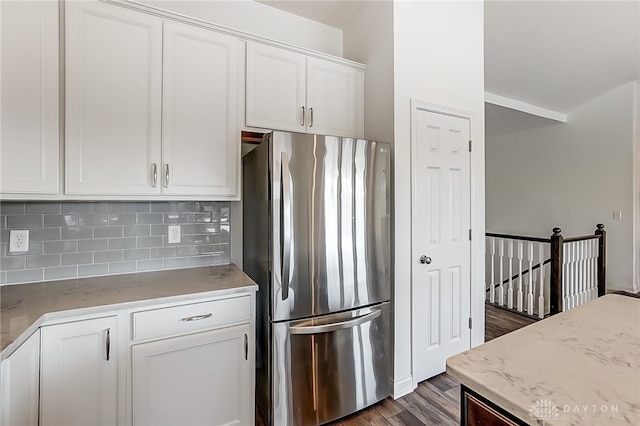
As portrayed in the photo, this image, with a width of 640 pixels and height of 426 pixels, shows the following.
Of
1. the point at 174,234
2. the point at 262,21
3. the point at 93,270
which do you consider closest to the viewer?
the point at 93,270

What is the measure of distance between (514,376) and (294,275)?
1.11 metres

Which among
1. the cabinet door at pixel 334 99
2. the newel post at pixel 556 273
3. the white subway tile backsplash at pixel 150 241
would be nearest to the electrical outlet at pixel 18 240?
the white subway tile backsplash at pixel 150 241

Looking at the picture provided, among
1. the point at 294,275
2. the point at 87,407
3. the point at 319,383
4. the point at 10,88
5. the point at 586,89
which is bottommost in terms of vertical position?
the point at 319,383

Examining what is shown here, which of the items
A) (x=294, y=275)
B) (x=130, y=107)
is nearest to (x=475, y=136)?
(x=294, y=275)

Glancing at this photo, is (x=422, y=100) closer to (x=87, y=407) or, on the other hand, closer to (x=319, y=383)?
(x=319, y=383)

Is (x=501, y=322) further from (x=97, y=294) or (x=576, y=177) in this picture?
(x=97, y=294)

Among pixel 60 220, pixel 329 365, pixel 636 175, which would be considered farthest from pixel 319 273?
pixel 636 175

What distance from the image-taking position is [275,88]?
2016 millimetres

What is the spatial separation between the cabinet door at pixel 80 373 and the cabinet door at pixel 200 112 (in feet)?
2.56

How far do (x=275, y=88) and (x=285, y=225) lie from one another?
99 centimetres

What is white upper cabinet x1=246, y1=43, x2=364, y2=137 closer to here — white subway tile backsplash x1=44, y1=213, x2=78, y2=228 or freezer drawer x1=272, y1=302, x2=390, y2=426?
white subway tile backsplash x1=44, y1=213, x2=78, y2=228

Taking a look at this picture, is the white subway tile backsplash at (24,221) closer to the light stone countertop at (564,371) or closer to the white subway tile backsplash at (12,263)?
the white subway tile backsplash at (12,263)

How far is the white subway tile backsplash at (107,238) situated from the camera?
1.64 metres

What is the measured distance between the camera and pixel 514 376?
0.70 metres
